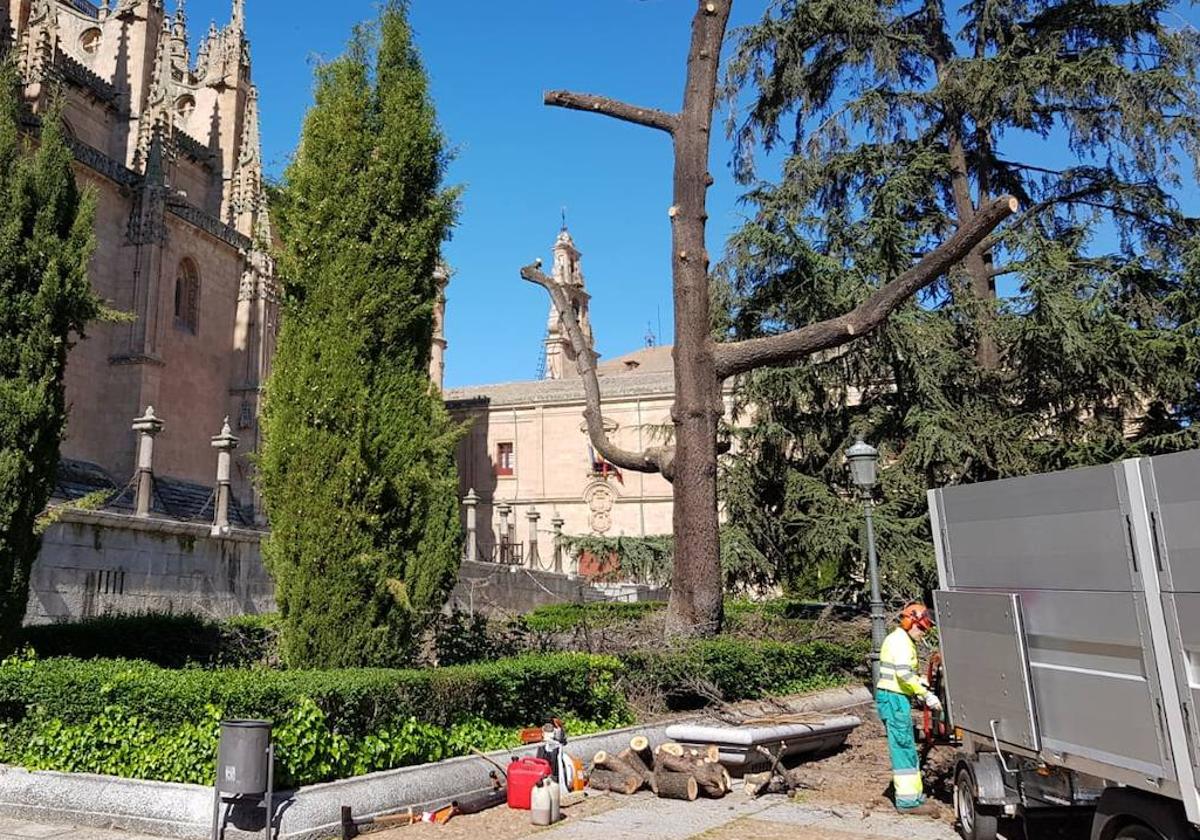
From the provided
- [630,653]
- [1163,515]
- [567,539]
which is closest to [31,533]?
[630,653]

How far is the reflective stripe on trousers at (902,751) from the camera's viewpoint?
7.00m

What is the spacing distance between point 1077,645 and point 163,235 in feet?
85.5

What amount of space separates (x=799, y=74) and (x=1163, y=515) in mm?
15264

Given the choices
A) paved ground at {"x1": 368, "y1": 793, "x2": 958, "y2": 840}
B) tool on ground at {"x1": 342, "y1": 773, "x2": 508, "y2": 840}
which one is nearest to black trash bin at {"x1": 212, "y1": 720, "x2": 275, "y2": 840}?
tool on ground at {"x1": 342, "y1": 773, "x2": 508, "y2": 840}

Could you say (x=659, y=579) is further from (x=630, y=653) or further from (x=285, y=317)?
(x=285, y=317)

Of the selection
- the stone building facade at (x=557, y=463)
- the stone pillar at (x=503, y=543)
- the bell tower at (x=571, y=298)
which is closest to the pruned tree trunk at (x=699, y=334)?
the stone pillar at (x=503, y=543)

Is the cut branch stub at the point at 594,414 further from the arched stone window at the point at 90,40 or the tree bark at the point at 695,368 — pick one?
the arched stone window at the point at 90,40

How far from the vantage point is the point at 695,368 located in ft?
39.9

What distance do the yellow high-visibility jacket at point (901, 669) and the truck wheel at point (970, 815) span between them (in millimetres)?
849

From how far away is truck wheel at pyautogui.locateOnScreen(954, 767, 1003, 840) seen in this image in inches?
232

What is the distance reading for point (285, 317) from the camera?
875cm

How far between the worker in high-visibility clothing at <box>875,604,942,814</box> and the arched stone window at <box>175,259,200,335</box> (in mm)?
26106

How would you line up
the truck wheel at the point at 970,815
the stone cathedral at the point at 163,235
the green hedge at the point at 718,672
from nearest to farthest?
1. the truck wheel at the point at 970,815
2. the green hedge at the point at 718,672
3. the stone cathedral at the point at 163,235

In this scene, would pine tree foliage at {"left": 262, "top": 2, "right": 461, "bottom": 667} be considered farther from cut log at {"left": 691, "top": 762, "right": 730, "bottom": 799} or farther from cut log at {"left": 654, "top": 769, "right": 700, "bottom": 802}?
cut log at {"left": 691, "top": 762, "right": 730, "bottom": 799}
